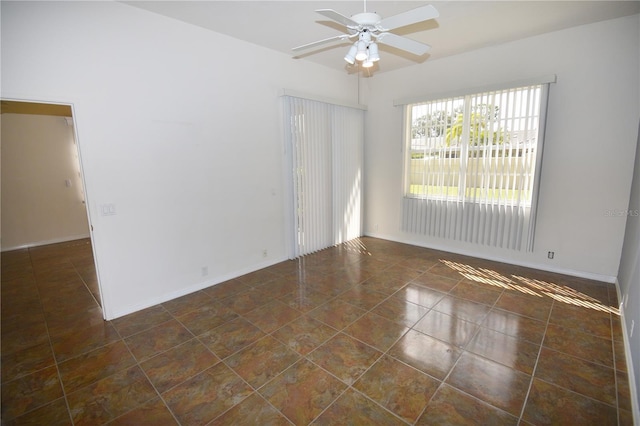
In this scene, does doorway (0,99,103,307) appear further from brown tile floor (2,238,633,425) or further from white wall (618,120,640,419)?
white wall (618,120,640,419)

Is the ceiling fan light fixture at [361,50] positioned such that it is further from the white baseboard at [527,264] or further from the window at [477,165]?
the white baseboard at [527,264]

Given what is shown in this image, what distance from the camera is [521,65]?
12.9ft

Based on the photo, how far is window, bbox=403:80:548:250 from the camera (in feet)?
13.0

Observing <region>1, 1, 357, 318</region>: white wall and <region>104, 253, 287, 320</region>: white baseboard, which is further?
<region>104, 253, 287, 320</region>: white baseboard

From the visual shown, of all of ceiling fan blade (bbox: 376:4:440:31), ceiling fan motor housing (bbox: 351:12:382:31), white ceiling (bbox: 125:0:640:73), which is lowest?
ceiling fan blade (bbox: 376:4:440:31)

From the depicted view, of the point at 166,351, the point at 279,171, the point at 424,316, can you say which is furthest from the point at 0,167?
the point at 424,316

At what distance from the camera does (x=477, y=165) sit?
440cm

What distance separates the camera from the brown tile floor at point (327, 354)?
189cm

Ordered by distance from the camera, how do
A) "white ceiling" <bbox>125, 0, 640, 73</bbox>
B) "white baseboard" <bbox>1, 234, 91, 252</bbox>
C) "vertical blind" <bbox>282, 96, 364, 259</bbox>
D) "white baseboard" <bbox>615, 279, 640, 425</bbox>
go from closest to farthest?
"white baseboard" <bbox>615, 279, 640, 425</bbox> < "white ceiling" <bbox>125, 0, 640, 73</bbox> < "vertical blind" <bbox>282, 96, 364, 259</bbox> < "white baseboard" <bbox>1, 234, 91, 252</bbox>

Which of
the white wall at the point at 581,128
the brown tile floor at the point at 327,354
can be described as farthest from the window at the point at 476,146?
the brown tile floor at the point at 327,354

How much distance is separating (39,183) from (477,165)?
799 cm

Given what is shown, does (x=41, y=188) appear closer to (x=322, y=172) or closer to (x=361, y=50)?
(x=322, y=172)

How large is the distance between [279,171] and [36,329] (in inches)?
128

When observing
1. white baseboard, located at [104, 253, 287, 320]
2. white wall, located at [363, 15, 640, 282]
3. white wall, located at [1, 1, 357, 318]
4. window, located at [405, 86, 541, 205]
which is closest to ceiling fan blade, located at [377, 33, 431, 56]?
white wall, located at [1, 1, 357, 318]
